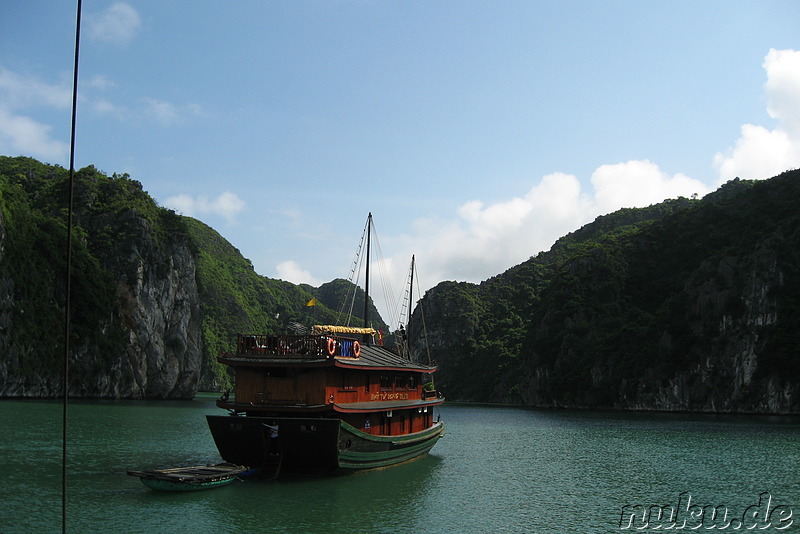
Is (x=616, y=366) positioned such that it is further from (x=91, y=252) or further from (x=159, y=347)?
(x=91, y=252)

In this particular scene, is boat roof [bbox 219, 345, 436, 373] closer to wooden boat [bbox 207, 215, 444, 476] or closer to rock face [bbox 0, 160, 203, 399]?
wooden boat [bbox 207, 215, 444, 476]

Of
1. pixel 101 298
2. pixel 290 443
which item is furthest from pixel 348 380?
pixel 101 298

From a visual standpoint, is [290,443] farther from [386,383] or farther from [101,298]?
[101,298]

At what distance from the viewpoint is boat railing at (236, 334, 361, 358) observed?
28453mm

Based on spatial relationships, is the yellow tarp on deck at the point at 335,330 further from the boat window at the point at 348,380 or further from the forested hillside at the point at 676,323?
the forested hillside at the point at 676,323

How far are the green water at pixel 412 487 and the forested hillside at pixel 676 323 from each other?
2322 inches

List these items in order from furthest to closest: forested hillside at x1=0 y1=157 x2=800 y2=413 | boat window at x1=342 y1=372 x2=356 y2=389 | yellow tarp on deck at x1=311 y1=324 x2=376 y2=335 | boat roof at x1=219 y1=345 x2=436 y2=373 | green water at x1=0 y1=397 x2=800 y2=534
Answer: forested hillside at x1=0 y1=157 x2=800 y2=413 → yellow tarp on deck at x1=311 y1=324 x2=376 y2=335 → boat window at x1=342 y1=372 x2=356 y2=389 → boat roof at x1=219 y1=345 x2=436 y2=373 → green water at x1=0 y1=397 x2=800 y2=534

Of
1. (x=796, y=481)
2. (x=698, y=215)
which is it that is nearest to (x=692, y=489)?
(x=796, y=481)

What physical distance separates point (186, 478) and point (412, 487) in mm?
9684

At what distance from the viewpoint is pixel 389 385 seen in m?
34.3

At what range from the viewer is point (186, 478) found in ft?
79.8

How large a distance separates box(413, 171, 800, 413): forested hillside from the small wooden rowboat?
97.7m

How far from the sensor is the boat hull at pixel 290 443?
2697 cm

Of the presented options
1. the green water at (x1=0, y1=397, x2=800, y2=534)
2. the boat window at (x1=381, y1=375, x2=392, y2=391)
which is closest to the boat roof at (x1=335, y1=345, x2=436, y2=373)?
the boat window at (x1=381, y1=375, x2=392, y2=391)
